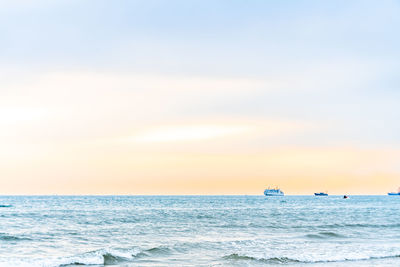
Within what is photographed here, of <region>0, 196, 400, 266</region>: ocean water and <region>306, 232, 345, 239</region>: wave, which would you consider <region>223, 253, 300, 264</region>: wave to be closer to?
<region>0, 196, 400, 266</region>: ocean water

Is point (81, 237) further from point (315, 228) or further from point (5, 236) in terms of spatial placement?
point (315, 228)

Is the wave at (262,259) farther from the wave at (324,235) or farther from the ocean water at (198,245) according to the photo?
the wave at (324,235)

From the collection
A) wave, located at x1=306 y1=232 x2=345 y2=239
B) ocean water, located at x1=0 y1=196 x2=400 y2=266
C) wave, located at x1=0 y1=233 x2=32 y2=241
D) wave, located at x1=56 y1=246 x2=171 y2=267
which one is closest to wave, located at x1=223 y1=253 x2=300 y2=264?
ocean water, located at x1=0 y1=196 x2=400 y2=266

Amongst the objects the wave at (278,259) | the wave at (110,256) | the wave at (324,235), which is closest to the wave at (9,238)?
the wave at (110,256)

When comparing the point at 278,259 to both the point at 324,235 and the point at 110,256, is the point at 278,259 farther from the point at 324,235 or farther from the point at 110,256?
the point at 324,235

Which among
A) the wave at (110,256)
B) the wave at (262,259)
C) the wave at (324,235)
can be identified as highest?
the wave at (324,235)

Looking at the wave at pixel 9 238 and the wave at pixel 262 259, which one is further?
the wave at pixel 9 238

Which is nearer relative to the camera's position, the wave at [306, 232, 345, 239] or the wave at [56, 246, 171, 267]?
the wave at [56, 246, 171, 267]

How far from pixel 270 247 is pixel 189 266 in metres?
9.78

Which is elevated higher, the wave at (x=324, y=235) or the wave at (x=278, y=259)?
the wave at (x=324, y=235)

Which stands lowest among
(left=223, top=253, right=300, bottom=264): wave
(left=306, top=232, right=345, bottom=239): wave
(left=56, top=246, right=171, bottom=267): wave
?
(left=56, top=246, right=171, bottom=267): wave

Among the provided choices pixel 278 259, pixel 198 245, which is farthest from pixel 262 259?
pixel 198 245

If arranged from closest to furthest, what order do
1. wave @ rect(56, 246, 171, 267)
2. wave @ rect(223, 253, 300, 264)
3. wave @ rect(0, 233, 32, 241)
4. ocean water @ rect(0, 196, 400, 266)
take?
1. wave @ rect(56, 246, 171, 267)
2. ocean water @ rect(0, 196, 400, 266)
3. wave @ rect(223, 253, 300, 264)
4. wave @ rect(0, 233, 32, 241)

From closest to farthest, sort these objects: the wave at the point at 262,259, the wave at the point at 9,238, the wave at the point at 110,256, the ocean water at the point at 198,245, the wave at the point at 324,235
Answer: the wave at the point at 110,256 < the ocean water at the point at 198,245 < the wave at the point at 262,259 < the wave at the point at 9,238 < the wave at the point at 324,235
